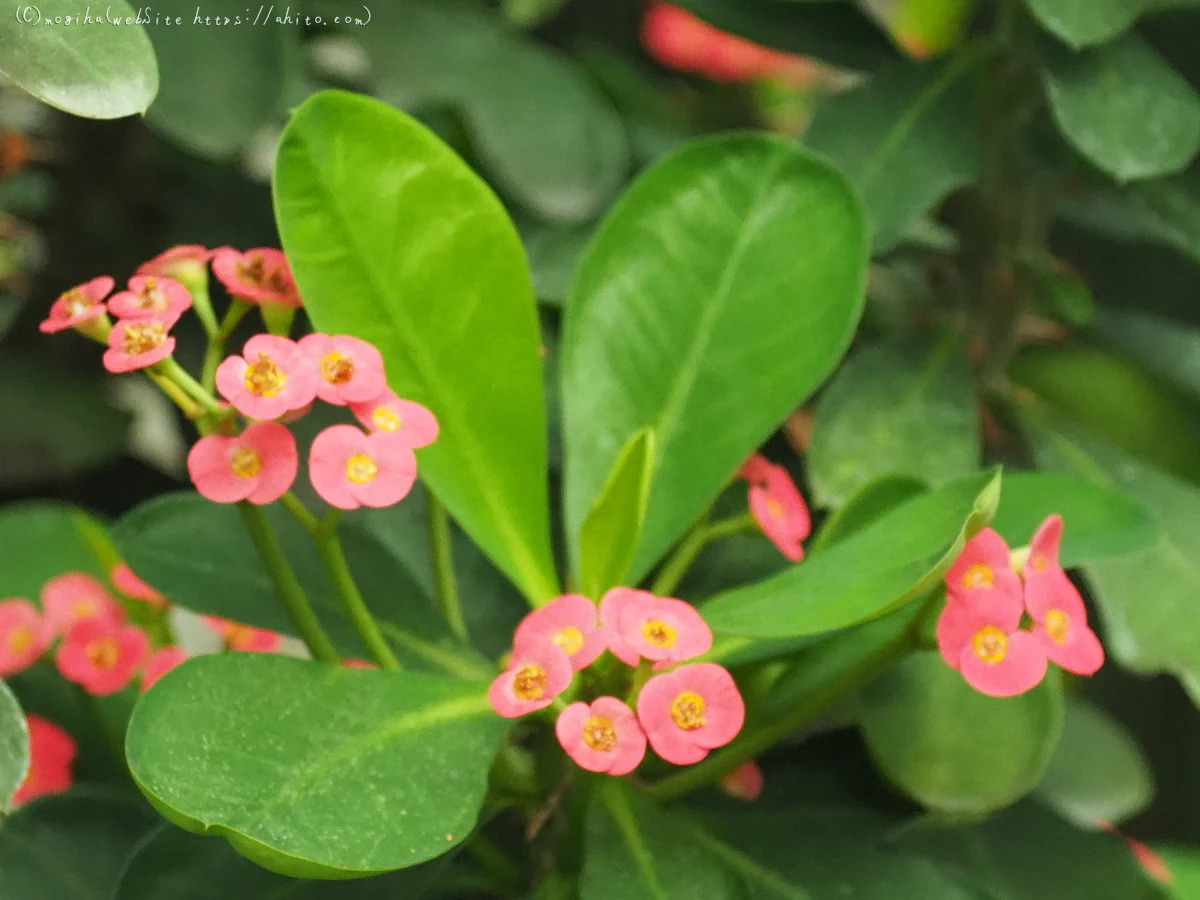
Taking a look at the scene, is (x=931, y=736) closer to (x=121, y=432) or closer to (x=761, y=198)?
(x=761, y=198)

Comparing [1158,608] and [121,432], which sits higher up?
[1158,608]

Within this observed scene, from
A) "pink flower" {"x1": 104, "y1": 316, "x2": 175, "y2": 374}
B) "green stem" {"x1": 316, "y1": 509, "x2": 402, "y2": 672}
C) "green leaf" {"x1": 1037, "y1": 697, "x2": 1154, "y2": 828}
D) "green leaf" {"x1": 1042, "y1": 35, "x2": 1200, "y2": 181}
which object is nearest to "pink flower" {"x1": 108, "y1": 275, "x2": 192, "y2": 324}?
"pink flower" {"x1": 104, "y1": 316, "x2": 175, "y2": 374}

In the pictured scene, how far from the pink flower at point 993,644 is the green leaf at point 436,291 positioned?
23 centimetres

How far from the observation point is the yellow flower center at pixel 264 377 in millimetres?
453

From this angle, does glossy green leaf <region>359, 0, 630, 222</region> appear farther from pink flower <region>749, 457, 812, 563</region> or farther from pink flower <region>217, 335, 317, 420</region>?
pink flower <region>217, 335, 317, 420</region>

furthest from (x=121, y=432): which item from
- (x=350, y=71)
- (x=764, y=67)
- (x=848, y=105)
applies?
(x=764, y=67)

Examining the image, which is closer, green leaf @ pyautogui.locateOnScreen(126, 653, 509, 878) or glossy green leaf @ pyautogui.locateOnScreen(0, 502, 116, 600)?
green leaf @ pyautogui.locateOnScreen(126, 653, 509, 878)

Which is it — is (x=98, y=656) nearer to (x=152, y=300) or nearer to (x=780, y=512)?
(x=152, y=300)

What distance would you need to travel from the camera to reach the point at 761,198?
655 mm

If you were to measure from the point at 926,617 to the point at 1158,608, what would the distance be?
31cm

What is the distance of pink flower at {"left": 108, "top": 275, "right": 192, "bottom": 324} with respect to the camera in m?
0.48

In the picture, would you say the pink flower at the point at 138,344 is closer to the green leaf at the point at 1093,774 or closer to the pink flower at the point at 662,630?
the pink flower at the point at 662,630

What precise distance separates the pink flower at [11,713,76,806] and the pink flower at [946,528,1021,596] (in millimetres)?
533

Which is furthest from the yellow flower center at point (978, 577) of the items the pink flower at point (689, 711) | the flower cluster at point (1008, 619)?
the pink flower at point (689, 711)
